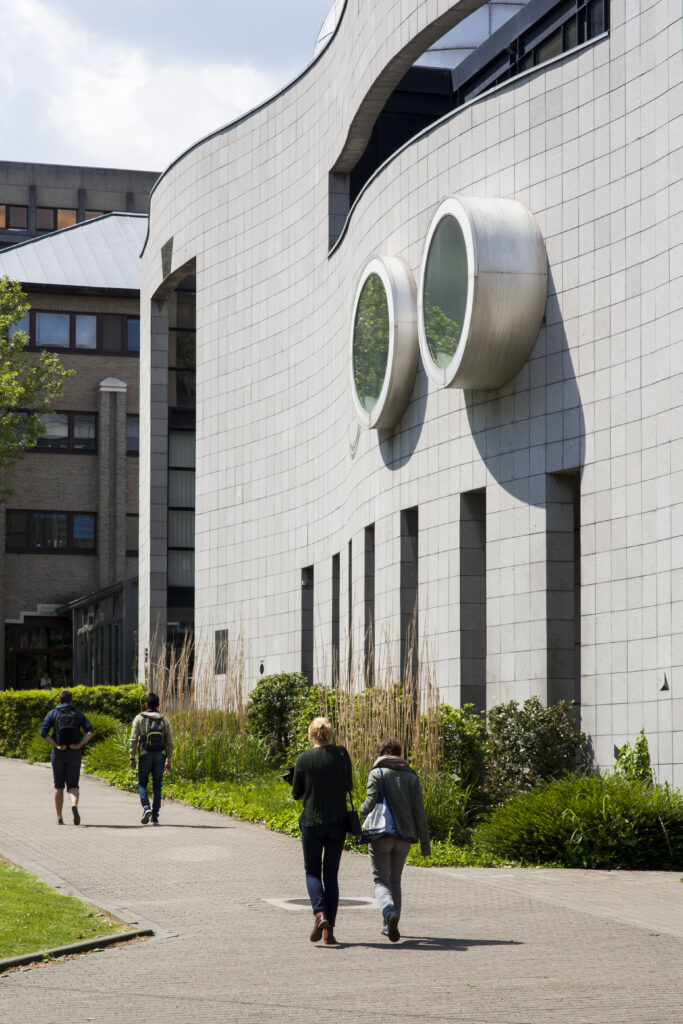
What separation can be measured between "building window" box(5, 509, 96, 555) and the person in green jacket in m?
39.5

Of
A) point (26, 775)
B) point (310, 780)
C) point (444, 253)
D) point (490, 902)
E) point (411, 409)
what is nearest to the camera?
point (310, 780)

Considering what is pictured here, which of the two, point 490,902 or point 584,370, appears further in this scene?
point 584,370

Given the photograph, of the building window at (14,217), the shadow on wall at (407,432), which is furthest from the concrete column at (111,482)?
the shadow on wall at (407,432)

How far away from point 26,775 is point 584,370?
13.8m

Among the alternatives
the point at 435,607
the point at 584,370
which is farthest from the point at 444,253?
the point at 435,607

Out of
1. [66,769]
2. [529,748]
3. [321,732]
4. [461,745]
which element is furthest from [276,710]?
[321,732]

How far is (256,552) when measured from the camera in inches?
1146

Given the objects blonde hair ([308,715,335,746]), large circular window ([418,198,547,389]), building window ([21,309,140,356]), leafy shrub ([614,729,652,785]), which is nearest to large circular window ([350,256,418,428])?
large circular window ([418,198,547,389])

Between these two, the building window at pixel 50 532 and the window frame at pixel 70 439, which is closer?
the building window at pixel 50 532

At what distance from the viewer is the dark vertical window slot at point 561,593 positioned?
16.9 meters

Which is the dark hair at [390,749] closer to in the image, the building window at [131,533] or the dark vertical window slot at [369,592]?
the dark vertical window slot at [369,592]

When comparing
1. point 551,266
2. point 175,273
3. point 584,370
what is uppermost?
point 175,273

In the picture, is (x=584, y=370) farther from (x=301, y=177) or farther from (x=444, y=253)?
(x=301, y=177)

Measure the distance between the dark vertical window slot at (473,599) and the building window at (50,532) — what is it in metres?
32.0
